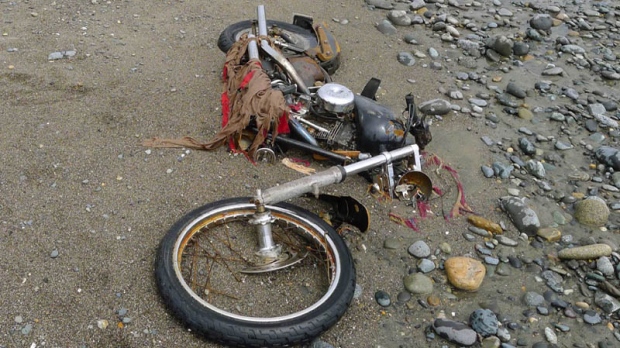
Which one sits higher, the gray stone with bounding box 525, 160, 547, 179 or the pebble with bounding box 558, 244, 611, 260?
the pebble with bounding box 558, 244, 611, 260

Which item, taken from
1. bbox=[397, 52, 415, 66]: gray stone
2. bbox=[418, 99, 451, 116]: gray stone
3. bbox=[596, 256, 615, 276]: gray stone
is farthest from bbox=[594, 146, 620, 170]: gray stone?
bbox=[397, 52, 415, 66]: gray stone

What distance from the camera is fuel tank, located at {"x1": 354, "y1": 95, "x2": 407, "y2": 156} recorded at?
4762 mm

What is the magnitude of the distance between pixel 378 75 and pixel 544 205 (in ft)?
8.67

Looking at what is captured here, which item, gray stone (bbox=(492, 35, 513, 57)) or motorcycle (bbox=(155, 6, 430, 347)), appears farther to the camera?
gray stone (bbox=(492, 35, 513, 57))

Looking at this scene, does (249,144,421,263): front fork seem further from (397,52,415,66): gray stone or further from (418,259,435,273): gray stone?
(397,52,415,66): gray stone

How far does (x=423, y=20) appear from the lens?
314 inches

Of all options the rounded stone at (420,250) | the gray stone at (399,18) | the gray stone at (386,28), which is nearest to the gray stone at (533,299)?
the rounded stone at (420,250)

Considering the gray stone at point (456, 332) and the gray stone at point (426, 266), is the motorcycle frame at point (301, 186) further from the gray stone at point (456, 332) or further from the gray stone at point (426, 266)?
the gray stone at point (456, 332)

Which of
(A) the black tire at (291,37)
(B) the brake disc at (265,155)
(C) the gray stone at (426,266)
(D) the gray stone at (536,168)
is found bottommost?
(D) the gray stone at (536,168)

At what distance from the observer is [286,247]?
410 centimetres

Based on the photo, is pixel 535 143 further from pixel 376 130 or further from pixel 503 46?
pixel 376 130

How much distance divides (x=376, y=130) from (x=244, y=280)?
6.10ft

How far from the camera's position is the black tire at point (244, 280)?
129 inches

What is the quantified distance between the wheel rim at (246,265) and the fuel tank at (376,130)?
3.77 feet
